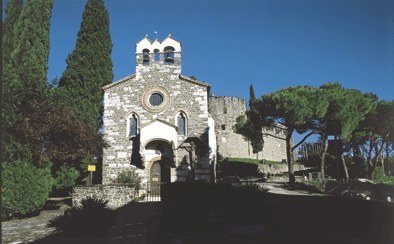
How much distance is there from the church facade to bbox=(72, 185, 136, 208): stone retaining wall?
3.83m

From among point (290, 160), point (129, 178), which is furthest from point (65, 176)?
point (290, 160)

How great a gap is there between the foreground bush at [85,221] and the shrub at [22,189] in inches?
259

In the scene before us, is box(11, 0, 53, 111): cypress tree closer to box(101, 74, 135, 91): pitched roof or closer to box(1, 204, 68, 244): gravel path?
box(101, 74, 135, 91): pitched roof

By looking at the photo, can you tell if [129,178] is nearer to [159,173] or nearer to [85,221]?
[159,173]

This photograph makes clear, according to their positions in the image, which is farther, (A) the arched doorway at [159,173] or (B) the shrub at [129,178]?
(A) the arched doorway at [159,173]

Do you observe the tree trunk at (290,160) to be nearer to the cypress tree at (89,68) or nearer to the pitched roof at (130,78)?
the pitched roof at (130,78)

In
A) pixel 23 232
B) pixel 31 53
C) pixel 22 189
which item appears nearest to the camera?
pixel 23 232

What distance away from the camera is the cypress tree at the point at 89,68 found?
66.1 feet

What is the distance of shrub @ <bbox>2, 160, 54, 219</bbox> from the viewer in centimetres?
1228

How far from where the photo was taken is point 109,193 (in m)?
15.2

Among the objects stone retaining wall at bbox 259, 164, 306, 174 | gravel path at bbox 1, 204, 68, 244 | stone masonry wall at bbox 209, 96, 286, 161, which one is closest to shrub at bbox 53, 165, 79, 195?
gravel path at bbox 1, 204, 68, 244

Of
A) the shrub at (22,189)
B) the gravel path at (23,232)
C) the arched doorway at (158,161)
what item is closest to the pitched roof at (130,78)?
the arched doorway at (158,161)

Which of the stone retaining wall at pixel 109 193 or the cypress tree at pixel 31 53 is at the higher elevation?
the cypress tree at pixel 31 53

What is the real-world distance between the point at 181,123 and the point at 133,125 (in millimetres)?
3227
